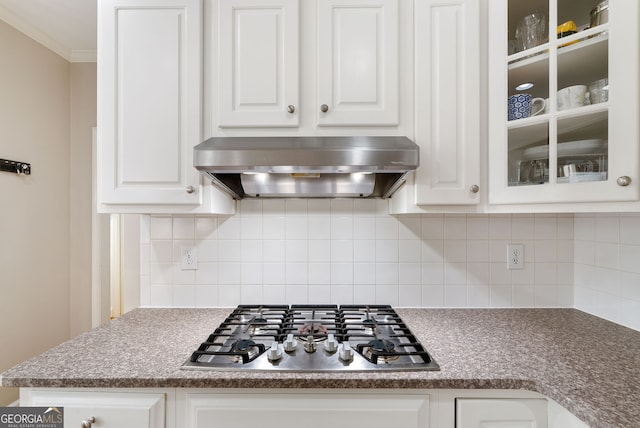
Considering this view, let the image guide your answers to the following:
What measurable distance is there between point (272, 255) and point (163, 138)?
28.2 inches

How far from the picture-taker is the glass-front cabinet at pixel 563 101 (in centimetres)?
101

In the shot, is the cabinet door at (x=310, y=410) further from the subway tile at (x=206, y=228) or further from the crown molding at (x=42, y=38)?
the crown molding at (x=42, y=38)

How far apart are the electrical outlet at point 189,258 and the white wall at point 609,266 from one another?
186 centimetres

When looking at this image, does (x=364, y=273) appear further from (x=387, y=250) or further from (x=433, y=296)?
(x=433, y=296)

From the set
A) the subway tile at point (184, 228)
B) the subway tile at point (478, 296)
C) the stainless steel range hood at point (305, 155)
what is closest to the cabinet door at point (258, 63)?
the stainless steel range hood at point (305, 155)

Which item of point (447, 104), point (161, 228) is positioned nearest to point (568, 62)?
point (447, 104)

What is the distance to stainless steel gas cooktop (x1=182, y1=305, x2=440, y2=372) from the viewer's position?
994 mm

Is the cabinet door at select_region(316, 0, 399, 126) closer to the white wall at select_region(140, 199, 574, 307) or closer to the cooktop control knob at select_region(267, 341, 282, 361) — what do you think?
the white wall at select_region(140, 199, 574, 307)

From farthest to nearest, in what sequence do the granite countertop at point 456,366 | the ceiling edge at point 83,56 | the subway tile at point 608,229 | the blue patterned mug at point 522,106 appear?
the ceiling edge at point 83,56 < the subway tile at point 608,229 < the blue patterned mug at point 522,106 < the granite countertop at point 456,366

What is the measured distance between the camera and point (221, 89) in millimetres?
1281

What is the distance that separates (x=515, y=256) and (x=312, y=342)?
112 centimetres

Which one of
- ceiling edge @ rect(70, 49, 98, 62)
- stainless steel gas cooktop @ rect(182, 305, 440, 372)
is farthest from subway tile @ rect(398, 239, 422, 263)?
ceiling edge @ rect(70, 49, 98, 62)

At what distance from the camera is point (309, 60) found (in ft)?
4.21

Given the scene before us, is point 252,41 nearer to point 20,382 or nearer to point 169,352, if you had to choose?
point 169,352
